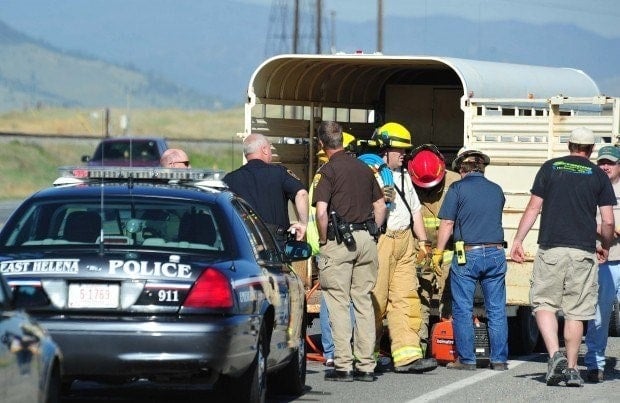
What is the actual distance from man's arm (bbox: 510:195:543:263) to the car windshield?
135 inches

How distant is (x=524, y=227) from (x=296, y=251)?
7.30ft

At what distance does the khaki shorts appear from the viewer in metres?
12.5

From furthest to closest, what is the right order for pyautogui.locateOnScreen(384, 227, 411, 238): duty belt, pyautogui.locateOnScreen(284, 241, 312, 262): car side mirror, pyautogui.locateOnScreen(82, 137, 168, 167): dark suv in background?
1. pyautogui.locateOnScreen(82, 137, 168, 167): dark suv in background
2. pyautogui.locateOnScreen(384, 227, 411, 238): duty belt
3. pyautogui.locateOnScreen(284, 241, 312, 262): car side mirror

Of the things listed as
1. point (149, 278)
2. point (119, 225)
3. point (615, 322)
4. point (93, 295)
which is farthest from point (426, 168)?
point (93, 295)

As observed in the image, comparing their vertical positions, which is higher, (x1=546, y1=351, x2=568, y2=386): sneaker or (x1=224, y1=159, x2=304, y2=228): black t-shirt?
(x1=224, y1=159, x2=304, y2=228): black t-shirt

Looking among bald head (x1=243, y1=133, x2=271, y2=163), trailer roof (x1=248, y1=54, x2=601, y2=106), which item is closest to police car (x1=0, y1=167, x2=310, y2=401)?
bald head (x1=243, y1=133, x2=271, y2=163)

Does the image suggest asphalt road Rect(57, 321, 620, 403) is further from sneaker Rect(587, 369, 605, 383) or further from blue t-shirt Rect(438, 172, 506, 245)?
blue t-shirt Rect(438, 172, 506, 245)

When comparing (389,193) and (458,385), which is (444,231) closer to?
(389,193)

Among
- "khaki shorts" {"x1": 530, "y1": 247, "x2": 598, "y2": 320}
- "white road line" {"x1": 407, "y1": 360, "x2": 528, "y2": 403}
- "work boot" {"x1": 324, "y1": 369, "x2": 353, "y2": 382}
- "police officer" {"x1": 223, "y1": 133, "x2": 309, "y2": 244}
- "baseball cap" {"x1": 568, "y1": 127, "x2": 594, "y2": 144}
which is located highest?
"baseball cap" {"x1": 568, "y1": 127, "x2": 594, "y2": 144}

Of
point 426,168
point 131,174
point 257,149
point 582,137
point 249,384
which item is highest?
point 582,137

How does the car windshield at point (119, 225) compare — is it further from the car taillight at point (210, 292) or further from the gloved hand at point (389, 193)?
the gloved hand at point (389, 193)

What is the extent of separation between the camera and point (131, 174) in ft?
34.4

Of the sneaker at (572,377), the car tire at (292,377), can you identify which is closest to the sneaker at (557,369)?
the sneaker at (572,377)

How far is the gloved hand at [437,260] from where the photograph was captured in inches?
539
